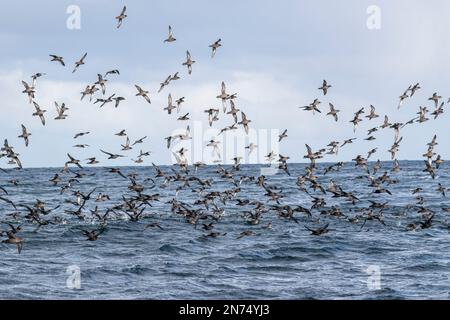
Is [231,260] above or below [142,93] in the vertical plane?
below

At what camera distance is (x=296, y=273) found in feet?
129

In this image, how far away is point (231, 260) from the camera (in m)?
42.7

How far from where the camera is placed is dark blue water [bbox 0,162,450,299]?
34.6 metres

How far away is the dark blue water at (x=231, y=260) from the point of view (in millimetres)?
34562

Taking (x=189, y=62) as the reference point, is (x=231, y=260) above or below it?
below

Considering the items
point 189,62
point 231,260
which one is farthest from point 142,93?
point 231,260

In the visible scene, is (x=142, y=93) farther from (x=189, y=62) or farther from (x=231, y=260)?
(x=231, y=260)

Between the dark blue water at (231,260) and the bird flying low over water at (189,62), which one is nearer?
the dark blue water at (231,260)

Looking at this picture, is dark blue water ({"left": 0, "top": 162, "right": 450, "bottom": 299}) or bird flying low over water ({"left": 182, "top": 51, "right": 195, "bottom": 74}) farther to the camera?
bird flying low over water ({"left": 182, "top": 51, "right": 195, "bottom": 74})

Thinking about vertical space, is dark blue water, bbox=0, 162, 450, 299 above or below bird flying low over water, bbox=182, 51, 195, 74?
below

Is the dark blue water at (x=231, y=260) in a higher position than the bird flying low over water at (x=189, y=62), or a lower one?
lower
